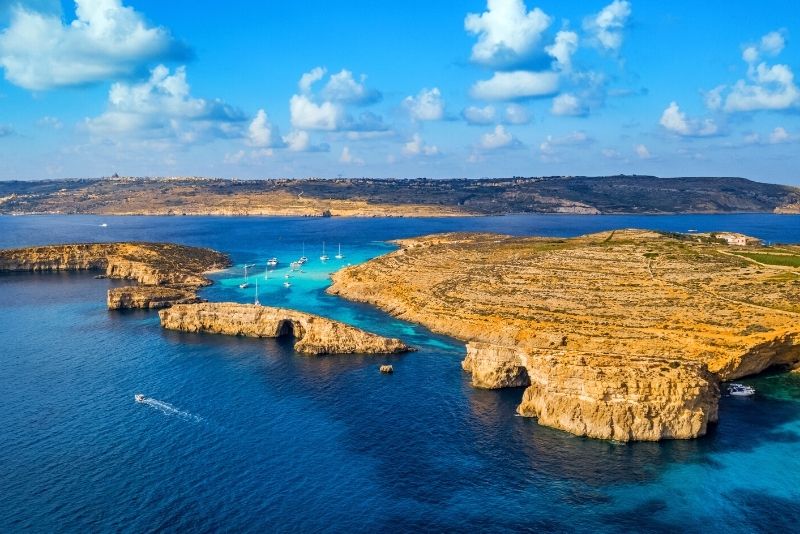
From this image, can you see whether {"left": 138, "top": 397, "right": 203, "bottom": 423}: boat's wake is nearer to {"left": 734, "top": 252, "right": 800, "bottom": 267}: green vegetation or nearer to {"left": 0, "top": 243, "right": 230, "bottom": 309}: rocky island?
{"left": 0, "top": 243, "right": 230, "bottom": 309}: rocky island

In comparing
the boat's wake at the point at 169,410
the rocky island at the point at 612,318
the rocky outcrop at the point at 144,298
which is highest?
the rocky island at the point at 612,318

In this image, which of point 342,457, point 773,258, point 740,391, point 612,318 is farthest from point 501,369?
point 773,258

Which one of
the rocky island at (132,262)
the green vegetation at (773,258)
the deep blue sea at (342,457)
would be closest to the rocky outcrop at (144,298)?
the rocky island at (132,262)

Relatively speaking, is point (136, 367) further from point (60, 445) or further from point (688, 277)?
point (688, 277)

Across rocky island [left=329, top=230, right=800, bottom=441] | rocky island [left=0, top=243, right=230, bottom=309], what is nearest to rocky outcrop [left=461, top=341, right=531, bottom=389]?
rocky island [left=329, top=230, right=800, bottom=441]

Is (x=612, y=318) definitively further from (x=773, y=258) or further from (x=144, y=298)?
(x=144, y=298)

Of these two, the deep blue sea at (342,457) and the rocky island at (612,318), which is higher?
the rocky island at (612,318)

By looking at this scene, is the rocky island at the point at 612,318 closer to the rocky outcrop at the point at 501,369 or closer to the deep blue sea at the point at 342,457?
the rocky outcrop at the point at 501,369
